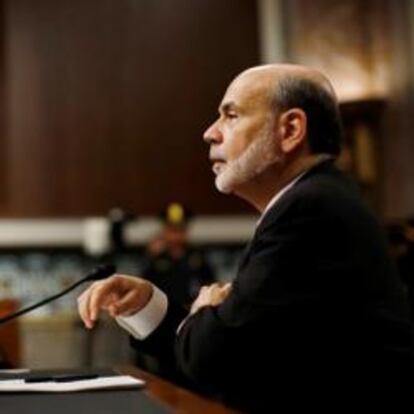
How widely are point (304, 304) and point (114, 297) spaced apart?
0.50 m

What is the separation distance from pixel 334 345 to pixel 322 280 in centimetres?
12

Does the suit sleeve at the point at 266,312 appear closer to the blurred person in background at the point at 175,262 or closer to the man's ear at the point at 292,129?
the man's ear at the point at 292,129

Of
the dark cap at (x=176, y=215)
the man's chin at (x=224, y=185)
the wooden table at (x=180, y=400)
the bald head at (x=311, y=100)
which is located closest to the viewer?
the wooden table at (x=180, y=400)

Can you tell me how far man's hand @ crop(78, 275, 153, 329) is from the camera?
6.30 feet

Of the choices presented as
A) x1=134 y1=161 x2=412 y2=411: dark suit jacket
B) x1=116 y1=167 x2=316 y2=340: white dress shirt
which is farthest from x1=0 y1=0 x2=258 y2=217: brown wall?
x1=134 y1=161 x2=412 y2=411: dark suit jacket

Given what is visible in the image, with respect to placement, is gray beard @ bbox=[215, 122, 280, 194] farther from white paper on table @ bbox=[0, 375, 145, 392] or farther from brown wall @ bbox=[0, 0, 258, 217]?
brown wall @ bbox=[0, 0, 258, 217]

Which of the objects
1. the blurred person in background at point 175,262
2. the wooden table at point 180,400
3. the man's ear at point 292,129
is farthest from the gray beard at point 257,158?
the blurred person in background at point 175,262

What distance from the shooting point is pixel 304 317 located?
1.70 m

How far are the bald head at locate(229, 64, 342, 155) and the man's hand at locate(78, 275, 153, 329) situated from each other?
18.8 inches

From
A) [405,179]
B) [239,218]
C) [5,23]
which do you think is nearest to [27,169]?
[5,23]

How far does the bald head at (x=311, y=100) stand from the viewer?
1942 mm

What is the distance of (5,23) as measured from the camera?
264 inches

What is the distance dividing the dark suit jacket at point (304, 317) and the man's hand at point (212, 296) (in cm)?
6

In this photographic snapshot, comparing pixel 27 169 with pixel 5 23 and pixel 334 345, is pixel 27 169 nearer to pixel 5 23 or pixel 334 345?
pixel 5 23
